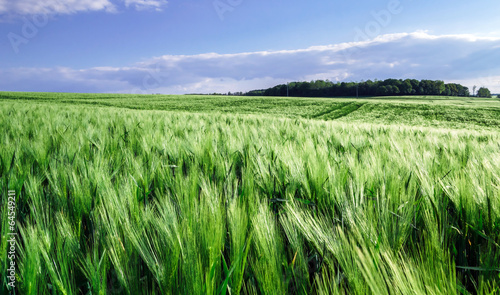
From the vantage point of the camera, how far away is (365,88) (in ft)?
237

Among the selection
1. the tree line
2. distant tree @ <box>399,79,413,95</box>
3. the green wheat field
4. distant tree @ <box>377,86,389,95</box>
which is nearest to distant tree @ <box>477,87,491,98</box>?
the tree line

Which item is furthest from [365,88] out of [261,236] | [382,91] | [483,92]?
[261,236]

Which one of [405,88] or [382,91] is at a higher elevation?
[405,88]

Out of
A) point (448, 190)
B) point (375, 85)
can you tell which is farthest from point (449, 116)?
point (375, 85)

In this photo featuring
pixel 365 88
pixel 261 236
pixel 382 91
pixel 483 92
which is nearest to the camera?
pixel 261 236

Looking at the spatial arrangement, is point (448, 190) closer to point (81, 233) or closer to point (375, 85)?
point (81, 233)

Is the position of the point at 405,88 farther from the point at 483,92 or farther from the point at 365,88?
the point at 483,92

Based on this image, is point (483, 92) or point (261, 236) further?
point (483, 92)

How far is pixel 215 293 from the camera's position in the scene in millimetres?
491

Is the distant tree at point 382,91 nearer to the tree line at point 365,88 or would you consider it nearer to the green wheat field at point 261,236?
the tree line at point 365,88

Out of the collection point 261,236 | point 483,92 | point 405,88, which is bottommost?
point 261,236

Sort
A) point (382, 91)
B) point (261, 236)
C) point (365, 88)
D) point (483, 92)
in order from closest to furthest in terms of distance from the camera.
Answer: point (261, 236) → point (382, 91) → point (365, 88) → point (483, 92)

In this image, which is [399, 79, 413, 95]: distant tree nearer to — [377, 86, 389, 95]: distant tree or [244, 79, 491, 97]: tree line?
[244, 79, 491, 97]: tree line

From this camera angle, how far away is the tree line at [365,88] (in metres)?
71.4
